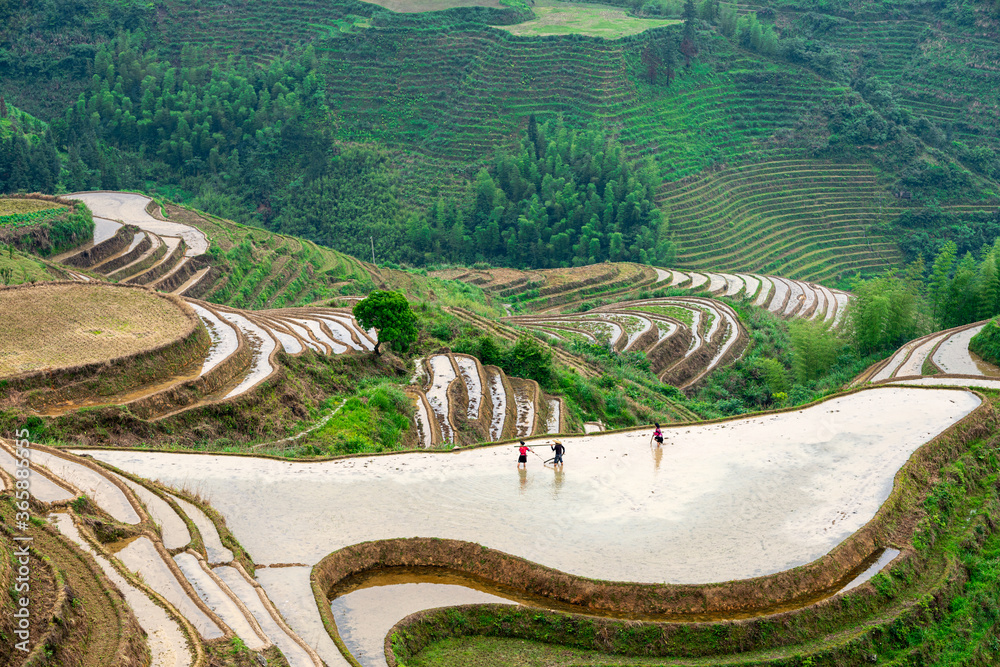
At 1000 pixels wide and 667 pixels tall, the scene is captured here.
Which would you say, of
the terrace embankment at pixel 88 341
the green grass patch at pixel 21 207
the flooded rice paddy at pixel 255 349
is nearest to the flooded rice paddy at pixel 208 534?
the terrace embankment at pixel 88 341

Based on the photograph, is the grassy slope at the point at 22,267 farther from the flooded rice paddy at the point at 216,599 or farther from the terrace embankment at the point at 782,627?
the terrace embankment at the point at 782,627

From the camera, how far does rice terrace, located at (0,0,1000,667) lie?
1478 centimetres

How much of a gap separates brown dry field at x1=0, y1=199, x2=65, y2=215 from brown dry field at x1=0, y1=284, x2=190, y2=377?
62.6 ft

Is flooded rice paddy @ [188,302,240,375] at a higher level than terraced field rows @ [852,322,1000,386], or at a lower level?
higher

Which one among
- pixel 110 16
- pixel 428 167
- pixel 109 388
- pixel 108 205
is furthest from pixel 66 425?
pixel 110 16

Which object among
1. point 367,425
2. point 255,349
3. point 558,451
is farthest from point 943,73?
point 558,451

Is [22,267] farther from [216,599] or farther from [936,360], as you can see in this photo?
[936,360]

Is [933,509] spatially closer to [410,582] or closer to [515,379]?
[410,582]

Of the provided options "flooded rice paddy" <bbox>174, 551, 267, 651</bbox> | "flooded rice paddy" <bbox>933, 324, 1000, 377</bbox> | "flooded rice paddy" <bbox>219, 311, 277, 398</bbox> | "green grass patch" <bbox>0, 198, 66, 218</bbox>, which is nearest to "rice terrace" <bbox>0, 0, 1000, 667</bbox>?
"flooded rice paddy" <bbox>174, 551, 267, 651</bbox>

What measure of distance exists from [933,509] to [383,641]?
12413 mm

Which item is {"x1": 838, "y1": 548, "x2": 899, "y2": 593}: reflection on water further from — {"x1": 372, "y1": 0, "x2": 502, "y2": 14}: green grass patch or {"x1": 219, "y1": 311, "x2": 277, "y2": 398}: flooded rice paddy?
{"x1": 372, "y1": 0, "x2": 502, "y2": 14}: green grass patch

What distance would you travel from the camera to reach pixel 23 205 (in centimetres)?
4459

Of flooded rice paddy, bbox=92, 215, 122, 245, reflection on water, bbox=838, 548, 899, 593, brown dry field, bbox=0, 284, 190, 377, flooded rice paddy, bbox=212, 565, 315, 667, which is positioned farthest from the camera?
flooded rice paddy, bbox=92, 215, 122, 245

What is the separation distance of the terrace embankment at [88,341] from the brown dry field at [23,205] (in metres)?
18.9
